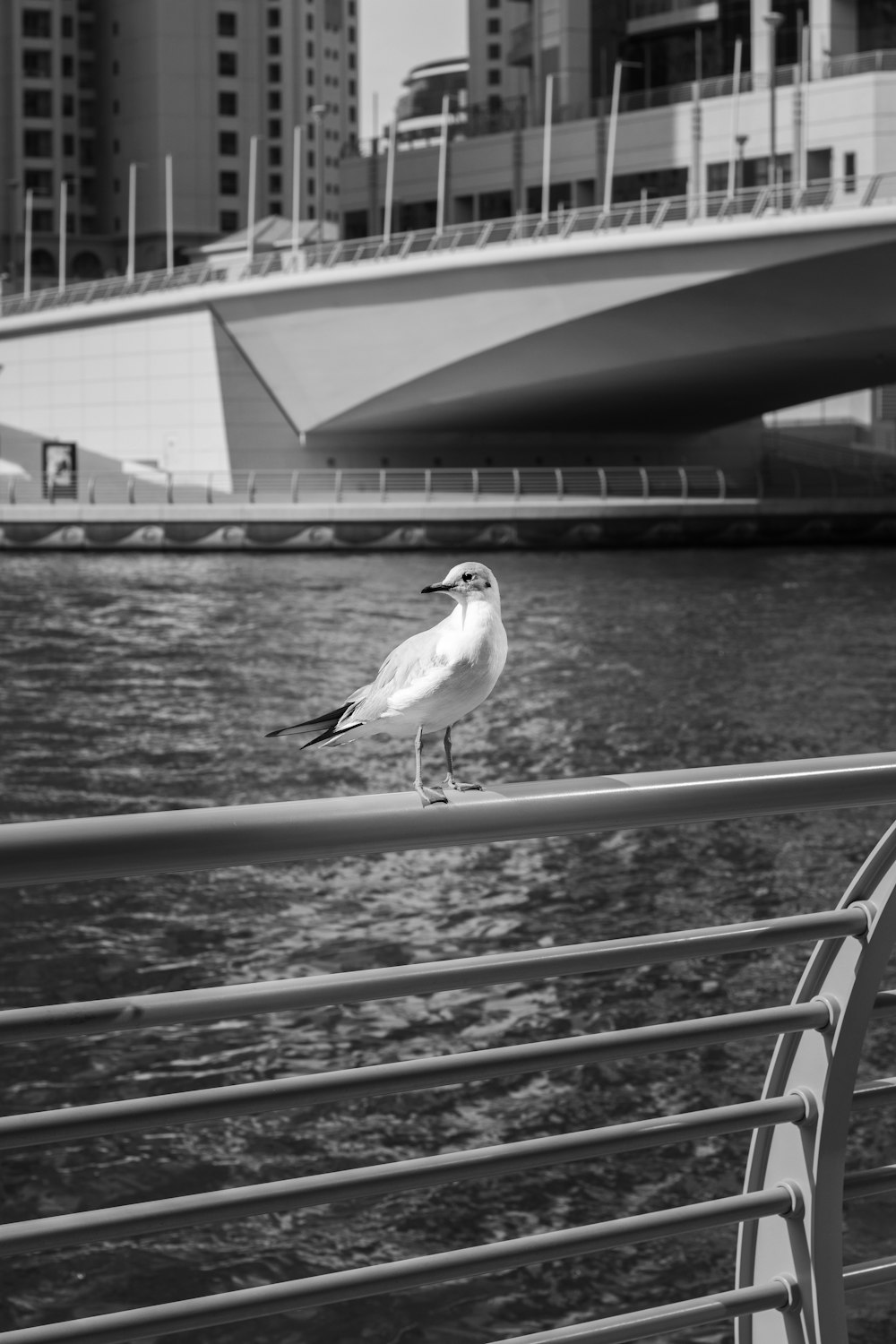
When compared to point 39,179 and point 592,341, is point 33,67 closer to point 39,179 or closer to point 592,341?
point 39,179

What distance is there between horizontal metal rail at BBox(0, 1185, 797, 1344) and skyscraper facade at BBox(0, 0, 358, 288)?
9661 cm

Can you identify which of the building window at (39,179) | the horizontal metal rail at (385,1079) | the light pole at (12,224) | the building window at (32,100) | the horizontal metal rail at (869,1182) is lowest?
the horizontal metal rail at (869,1182)

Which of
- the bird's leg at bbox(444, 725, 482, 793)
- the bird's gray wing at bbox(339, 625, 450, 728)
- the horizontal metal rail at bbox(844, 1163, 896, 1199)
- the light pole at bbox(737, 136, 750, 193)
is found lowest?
the horizontal metal rail at bbox(844, 1163, 896, 1199)

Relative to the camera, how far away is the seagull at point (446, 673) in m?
2.68

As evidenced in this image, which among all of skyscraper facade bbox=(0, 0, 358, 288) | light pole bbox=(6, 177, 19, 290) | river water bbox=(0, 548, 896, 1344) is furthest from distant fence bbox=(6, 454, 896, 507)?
light pole bbox=(6, 177, 19, 290)

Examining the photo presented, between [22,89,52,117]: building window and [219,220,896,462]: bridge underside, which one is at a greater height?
[22,89,52,117]: building window

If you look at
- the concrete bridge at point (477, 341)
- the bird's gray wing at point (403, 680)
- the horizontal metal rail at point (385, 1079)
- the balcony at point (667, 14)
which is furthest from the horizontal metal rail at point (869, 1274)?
the balcony at point (667, 14)

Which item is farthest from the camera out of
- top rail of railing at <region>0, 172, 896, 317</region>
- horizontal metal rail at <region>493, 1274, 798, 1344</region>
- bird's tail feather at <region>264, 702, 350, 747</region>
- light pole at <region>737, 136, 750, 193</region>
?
light pole at <region>737, 136, 750, 193</region>

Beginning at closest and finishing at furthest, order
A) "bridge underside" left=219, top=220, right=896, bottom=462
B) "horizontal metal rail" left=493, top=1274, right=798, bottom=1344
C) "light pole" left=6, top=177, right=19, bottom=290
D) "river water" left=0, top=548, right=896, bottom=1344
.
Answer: "horizontal metal rail" left=493, top=1274, right=798, bottom=1344 < "river water" left=0, top=548, right=896, bottom=1344 < "bridge underside" left=219, top=220, right=896, bottom=462 < "light pole" left=6, top=177, right=19, bottom=290

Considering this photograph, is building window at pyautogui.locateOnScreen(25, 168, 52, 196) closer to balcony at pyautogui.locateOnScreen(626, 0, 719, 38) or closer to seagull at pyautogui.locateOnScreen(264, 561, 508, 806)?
balcony at pyautogui.locateOnScreen(626, 0, 719, 38)

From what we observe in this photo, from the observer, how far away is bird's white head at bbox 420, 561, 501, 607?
8.84ft

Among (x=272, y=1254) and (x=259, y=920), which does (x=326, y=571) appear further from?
(x=272, y=1254)

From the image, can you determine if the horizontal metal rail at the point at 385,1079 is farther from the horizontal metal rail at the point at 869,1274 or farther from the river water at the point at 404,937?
the river water at the point at 404,937

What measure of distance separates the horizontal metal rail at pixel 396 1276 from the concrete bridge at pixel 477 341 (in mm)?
37022
